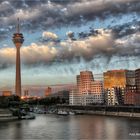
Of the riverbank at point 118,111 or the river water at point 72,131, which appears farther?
the riverbank at point 118,111

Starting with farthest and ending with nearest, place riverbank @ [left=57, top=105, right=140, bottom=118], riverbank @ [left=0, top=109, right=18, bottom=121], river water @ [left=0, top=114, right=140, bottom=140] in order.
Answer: riverbank @ [left=57, top=105, right=140, bottom=118], riverbank @ [left=0, top=109, right=18, bottom=121], river water @ [left=0, top=114, right=140, bottom=140]

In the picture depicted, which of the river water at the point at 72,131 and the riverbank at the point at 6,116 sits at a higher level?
the riverbank at the point at 6,116

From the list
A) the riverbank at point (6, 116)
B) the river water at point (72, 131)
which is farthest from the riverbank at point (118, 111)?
the river water at point (72, 131)

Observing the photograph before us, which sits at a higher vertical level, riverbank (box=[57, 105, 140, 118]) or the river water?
riverbank (box=[57, 105, 140, 118])

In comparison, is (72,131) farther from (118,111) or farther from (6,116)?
(118,111)

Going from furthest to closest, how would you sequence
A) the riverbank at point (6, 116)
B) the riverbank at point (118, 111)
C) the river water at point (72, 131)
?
1. the riverbank at point (118, 111)
2. the riverbank at point (6, 116)
3. the river water at point (72, 131)

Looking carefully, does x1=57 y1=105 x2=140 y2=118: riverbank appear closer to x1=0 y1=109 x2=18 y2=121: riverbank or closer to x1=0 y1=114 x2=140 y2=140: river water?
x1=0 y1=109 x2=18 y2=121: riverbank

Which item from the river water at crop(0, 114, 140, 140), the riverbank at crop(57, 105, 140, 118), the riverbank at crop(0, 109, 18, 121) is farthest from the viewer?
the riverbank at crop(57, 105, 140, 118)

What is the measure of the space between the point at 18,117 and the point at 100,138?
72216 mm

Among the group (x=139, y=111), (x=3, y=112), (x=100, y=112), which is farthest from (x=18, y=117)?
(x=100, y=112)

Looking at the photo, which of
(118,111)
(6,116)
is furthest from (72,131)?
(118,111)

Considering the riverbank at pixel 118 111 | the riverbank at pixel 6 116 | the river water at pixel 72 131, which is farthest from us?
the riverbank at pixel 118 111

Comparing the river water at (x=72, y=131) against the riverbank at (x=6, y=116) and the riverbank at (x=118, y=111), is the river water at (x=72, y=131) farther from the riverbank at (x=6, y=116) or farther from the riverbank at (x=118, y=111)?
the riverbank at (x=118, y=111)

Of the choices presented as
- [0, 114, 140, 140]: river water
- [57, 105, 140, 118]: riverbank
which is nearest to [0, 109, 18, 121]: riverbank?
[0, 114, 140, 140]: river water
